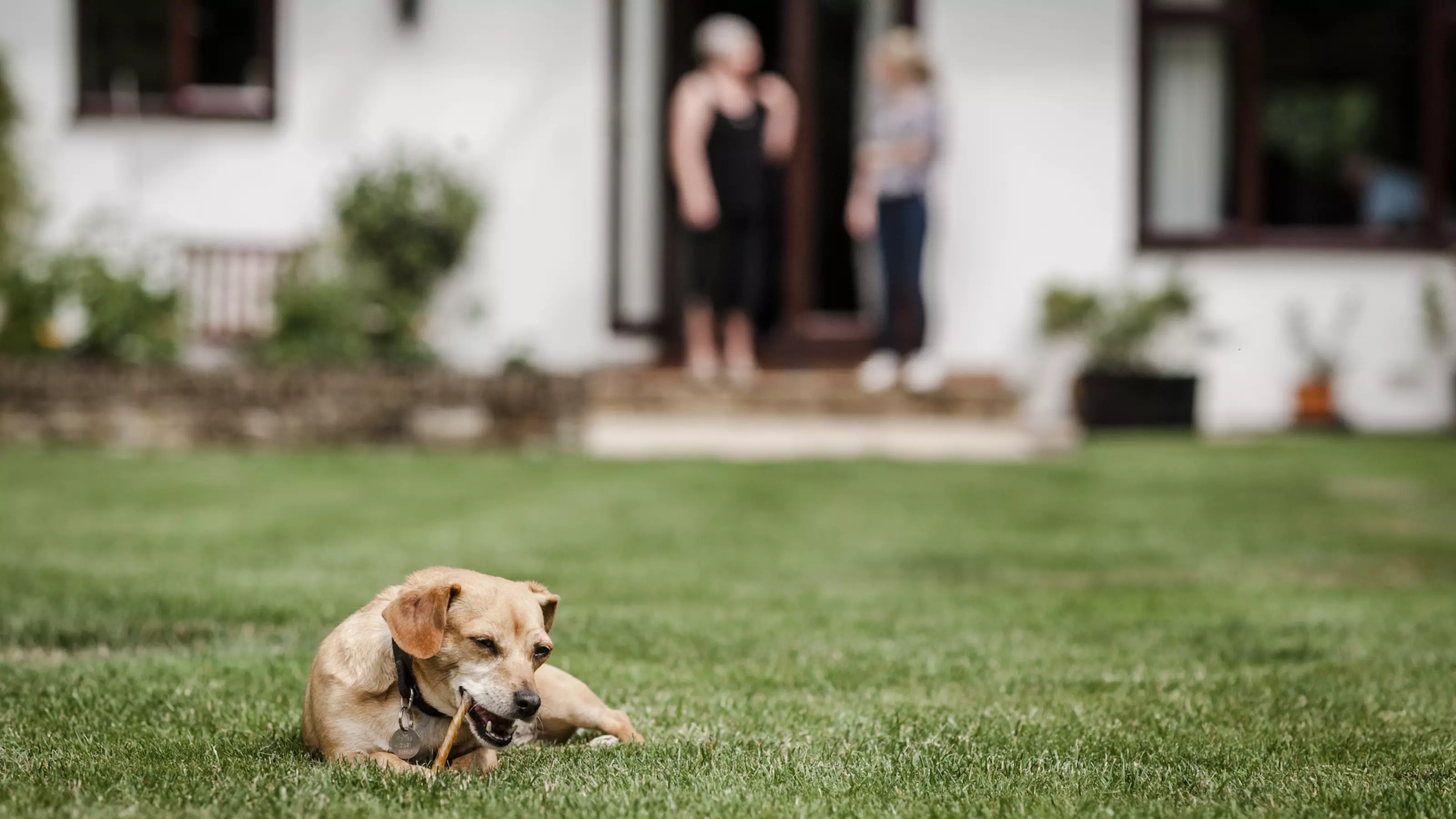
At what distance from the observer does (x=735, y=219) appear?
1083 centimetres

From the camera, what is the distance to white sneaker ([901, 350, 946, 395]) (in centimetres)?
1078

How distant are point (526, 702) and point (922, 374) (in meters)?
8.50

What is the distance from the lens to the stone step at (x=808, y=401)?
420 inches

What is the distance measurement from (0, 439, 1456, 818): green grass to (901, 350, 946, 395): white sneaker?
126cm

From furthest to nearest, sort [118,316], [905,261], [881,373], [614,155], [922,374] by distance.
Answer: [614,155] < [922,374] < [881,373] < [905,261] < [118,316]

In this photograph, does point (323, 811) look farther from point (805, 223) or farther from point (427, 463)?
point (805, 223)

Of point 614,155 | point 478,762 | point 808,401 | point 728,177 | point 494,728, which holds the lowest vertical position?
point 478,762

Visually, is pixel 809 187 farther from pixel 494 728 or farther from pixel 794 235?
pixel 494 728

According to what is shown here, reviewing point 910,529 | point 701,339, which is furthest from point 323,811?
point 701,339

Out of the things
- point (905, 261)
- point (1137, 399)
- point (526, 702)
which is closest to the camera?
point (526, 702)

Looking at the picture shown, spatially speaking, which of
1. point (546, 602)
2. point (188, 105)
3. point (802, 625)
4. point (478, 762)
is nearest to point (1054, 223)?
point (188, 105)

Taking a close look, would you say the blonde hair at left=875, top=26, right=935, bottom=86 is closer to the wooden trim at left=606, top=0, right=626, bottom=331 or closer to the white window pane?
the wooden trim at left=606, top=0, right=626, bottom=331

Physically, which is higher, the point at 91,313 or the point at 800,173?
the point at 800,173

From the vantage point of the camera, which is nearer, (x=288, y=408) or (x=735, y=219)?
(x=288, y=408)
